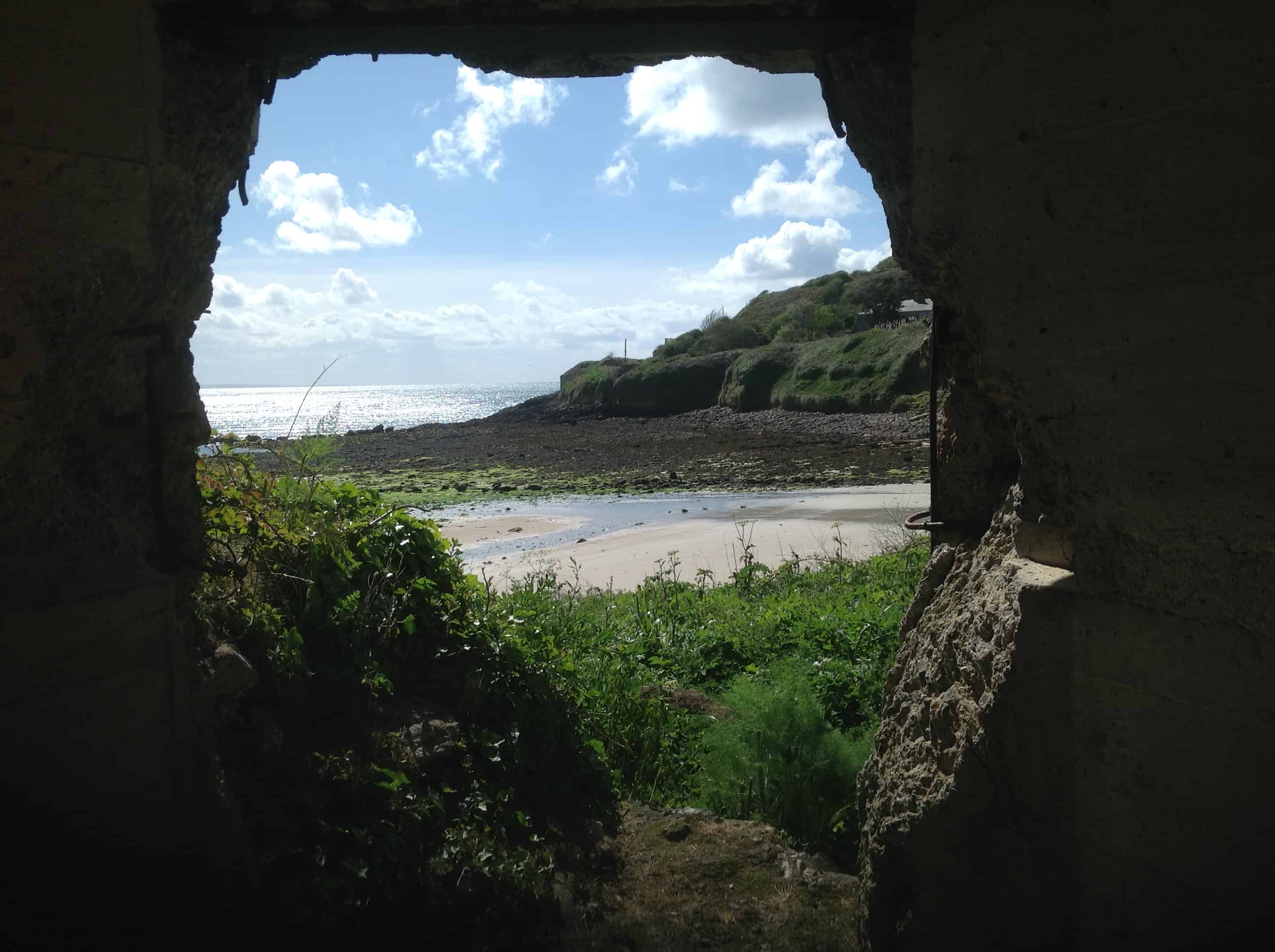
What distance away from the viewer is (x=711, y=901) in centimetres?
364

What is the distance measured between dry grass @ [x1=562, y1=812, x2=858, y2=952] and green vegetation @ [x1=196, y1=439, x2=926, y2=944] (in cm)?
19

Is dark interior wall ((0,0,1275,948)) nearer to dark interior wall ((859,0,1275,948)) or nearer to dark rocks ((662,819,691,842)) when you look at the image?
dark interior wall ((859,0,1275,948))

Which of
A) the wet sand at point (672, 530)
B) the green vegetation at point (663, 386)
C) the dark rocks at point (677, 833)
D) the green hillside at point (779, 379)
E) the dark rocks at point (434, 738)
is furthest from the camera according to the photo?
the green vegetation at point (663, 386)

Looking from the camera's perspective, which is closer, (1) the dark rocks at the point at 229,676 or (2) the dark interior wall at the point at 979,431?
(2) the dark interior wall at the point at 979,431

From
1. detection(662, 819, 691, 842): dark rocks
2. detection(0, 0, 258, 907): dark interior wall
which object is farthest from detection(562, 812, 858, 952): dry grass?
detection(0, 0, 258, 907): dark interior wall

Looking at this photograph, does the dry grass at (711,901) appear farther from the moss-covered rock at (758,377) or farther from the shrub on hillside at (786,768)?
the moss-covered rock at (758,377)

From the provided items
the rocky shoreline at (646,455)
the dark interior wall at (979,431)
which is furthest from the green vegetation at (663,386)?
the dark interior wall at (979,431)

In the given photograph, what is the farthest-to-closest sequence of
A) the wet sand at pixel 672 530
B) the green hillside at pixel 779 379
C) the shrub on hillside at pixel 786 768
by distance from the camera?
1. the green hillside at pixel 779 379
2. the wet sand at pixel 672 530
3. the shrub on hillside at pixel 786 768

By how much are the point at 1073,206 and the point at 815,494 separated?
17930mm

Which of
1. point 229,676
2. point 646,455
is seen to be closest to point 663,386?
point 646,455

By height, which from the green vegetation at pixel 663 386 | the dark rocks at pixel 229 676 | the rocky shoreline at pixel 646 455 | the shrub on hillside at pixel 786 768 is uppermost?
the green vegetation at pixel 663 386

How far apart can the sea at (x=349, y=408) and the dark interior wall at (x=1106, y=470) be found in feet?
11.4

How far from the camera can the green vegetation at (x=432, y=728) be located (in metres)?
3.27

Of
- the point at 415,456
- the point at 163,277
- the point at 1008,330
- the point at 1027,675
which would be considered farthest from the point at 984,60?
Result: the point at 415,456
